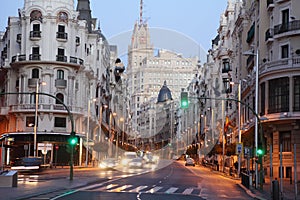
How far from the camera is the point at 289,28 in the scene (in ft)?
162

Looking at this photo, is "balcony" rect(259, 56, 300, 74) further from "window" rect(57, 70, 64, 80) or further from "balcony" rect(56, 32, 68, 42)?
"balcony" rect(56, 32, 68, 42)

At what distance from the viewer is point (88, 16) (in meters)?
101

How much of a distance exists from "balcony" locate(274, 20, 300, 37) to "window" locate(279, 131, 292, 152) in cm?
808

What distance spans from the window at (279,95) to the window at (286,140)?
224cm

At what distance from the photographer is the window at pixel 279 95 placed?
47.4 m

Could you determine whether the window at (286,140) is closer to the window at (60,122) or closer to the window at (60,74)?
the window at (60,122)

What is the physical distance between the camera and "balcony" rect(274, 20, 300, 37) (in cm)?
4884

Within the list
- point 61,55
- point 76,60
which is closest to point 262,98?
point 61,55

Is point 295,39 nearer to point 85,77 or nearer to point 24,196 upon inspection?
point 24,196

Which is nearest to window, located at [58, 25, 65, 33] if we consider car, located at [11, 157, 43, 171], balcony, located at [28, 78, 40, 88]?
balcony, located at [28, 78, 40, 88]

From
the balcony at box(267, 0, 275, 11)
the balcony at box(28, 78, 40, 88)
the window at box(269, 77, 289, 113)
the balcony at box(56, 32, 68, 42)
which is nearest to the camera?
the window at box(269, 77, 289, 113)

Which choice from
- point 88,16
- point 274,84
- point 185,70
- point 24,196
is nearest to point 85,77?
point 88,16

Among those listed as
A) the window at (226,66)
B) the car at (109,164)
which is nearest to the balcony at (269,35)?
the car at (109,164)

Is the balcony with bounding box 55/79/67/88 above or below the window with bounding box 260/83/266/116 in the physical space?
above
